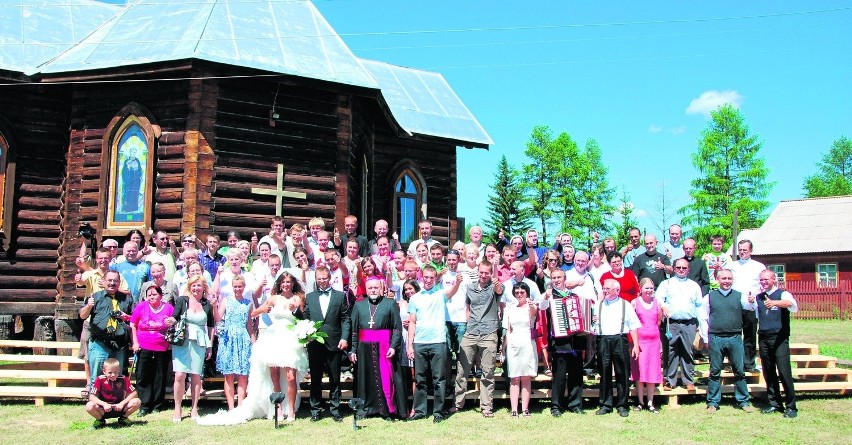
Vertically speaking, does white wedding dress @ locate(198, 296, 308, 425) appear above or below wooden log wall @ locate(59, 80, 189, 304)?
below

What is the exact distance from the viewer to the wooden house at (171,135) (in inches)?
487

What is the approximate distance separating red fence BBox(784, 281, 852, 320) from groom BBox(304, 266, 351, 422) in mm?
28437

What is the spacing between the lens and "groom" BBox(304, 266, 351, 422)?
8.28 m

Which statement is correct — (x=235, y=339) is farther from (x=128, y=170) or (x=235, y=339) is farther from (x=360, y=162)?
(x=360, y=162)

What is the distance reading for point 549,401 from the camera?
9.52m

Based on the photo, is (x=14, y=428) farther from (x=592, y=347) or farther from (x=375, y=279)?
(x=592, y=347)

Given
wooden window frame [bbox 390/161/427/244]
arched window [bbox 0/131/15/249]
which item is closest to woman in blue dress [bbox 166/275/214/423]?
arched window [bbox 0/131/15/249]

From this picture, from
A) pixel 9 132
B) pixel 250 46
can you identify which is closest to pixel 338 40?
pixel 250 46

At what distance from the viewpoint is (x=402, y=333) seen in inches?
340

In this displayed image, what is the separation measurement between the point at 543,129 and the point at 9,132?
43.1 meters

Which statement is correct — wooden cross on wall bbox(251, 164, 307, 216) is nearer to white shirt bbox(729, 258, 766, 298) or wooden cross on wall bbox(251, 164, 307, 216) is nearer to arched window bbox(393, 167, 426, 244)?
arched window bbox(393, 167, 426, 244)

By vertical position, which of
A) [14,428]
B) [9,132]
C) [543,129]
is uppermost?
[543,129]

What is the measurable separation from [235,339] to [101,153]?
6331 mm

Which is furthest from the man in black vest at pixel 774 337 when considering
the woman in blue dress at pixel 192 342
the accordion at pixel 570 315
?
the woman in blue dress at pixel 192 342
